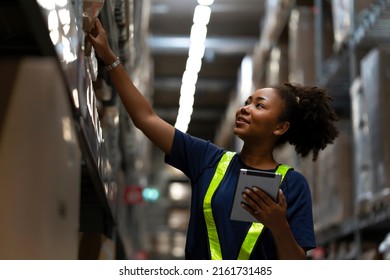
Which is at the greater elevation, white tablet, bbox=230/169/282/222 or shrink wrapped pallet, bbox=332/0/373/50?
shrink wrapped pallet, bbox=332/0/373/50

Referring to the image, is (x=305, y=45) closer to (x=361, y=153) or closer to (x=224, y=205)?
(x=361, y=153)

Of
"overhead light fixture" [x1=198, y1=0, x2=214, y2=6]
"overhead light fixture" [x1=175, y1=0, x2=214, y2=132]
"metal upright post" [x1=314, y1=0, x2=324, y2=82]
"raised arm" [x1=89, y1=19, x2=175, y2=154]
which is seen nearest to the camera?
"raised arm" [x1=89, y1=19, x2=175, y2=154]

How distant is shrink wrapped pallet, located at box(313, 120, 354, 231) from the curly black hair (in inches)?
140

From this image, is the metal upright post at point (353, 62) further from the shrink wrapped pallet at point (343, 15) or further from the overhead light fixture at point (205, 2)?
the overhead light fixture at point (205, 2)

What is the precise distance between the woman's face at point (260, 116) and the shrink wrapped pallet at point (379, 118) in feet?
8.39

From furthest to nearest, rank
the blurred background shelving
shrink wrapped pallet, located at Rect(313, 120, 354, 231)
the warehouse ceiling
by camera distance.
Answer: the warehouse ceiling → shrink wrapped pallet, located at Rect(313, 120, 354, 231) → the blurred background shelving

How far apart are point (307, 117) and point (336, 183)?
3816 millimetres

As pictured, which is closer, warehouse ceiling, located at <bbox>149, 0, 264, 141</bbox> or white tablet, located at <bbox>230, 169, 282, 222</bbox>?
white tablet, located at <bbox>230, 169, 282, 222</bbox>

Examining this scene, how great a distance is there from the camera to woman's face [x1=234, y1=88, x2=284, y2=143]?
7.04ft

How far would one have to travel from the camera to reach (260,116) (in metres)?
2.16

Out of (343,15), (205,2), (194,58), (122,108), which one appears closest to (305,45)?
(343,15)

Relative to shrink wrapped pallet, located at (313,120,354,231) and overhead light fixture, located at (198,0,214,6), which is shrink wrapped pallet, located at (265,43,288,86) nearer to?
overhead light fixture, located at (198,0,214,6)

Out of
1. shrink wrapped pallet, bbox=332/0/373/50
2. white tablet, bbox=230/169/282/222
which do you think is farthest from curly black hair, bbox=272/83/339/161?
shrink wrapped pallet, bbox=332/0/373/50
